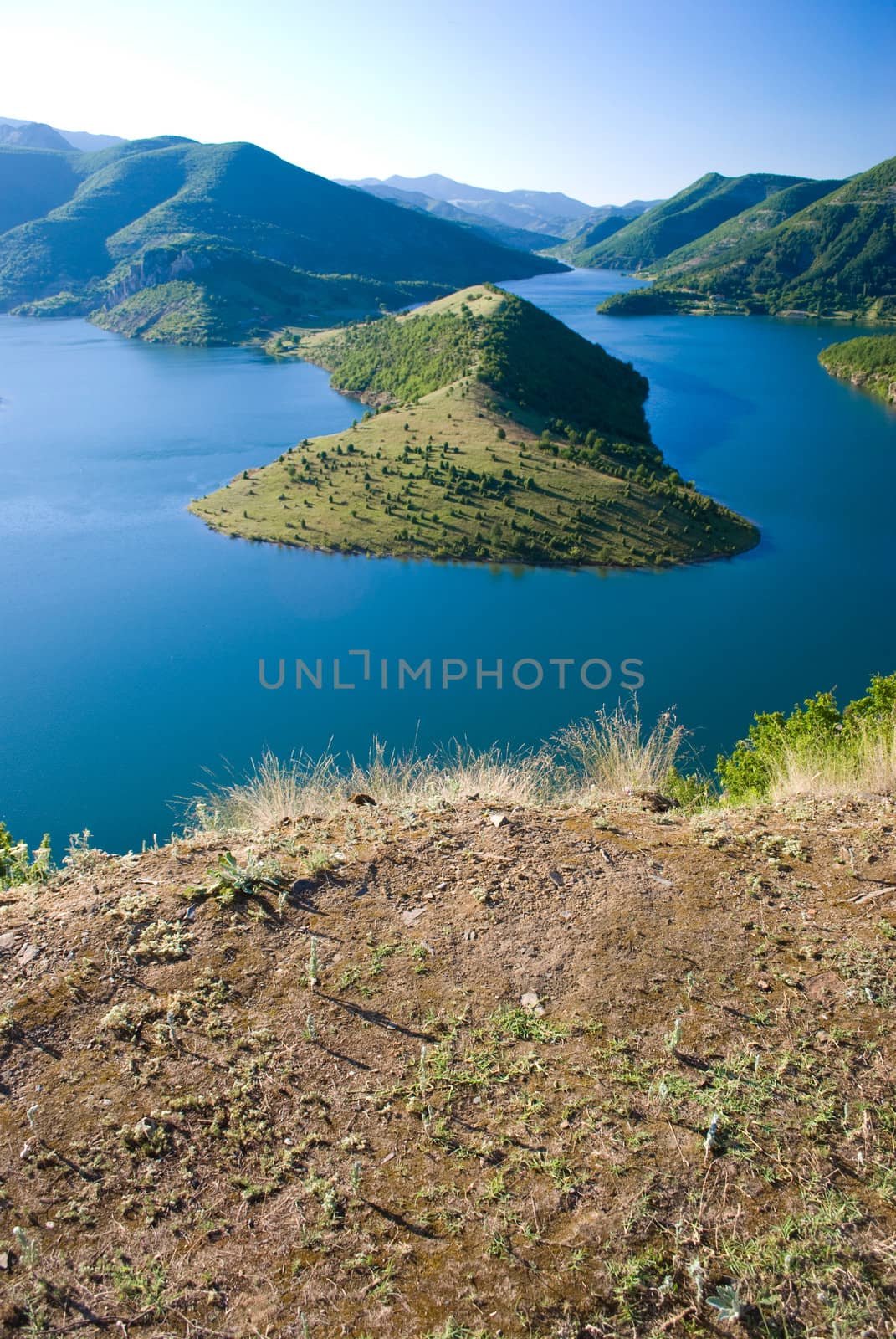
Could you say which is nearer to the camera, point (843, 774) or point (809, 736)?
point (843, 774)

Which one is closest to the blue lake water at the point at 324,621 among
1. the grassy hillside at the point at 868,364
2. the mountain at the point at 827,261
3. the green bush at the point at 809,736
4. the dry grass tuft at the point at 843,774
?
the green bush at the point at 809,736

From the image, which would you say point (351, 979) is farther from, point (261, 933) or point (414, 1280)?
point (414, 1280)

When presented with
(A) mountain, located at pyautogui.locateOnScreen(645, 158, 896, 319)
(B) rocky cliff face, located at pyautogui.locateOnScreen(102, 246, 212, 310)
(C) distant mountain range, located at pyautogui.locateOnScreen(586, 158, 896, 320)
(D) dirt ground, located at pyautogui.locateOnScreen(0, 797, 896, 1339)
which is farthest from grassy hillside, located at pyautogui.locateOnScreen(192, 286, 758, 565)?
(A) mountain, located at pyautogui.locateOnScreen(645, 158, 896, 319)

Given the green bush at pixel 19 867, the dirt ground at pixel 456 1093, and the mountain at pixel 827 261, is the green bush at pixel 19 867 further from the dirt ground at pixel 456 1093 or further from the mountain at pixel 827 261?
the mountain at pixel 827 261

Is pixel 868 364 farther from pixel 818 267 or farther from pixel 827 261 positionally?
pixel 827 261

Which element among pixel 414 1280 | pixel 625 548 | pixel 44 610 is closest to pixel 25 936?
pixel 414 1280

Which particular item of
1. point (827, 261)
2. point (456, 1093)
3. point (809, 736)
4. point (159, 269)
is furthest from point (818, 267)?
point (456, 1093)
